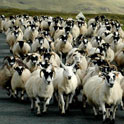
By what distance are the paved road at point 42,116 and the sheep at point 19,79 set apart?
1.98 feet

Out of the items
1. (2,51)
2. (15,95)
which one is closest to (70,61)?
(15,95)

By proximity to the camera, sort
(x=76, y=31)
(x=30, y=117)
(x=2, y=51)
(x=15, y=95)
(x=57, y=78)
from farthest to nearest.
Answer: (x=76, y=31) → (x=2, y=51) → (x=15, y=95) → (x=57, y=78) → (x=30, y=117)

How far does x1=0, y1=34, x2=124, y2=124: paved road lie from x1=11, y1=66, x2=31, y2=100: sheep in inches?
23.7

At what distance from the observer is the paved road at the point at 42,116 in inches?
556

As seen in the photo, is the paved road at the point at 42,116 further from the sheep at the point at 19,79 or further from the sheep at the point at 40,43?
the sheep at the point at 40,43

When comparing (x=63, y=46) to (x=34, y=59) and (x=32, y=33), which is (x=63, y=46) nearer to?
(x=34, y=59)

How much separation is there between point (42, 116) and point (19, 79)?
276cm

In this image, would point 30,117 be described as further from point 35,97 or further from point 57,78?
point 57,78

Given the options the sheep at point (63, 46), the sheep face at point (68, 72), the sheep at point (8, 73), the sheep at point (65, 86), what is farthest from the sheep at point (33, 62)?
the sheep at point (63, 46)

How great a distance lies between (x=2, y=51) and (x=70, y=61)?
12531 mm

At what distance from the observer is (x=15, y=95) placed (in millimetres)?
17375

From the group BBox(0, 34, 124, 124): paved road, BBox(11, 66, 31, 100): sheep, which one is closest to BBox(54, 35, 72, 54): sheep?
BBox(11, 66, 31, 100): sheep

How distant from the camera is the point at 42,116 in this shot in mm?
14797

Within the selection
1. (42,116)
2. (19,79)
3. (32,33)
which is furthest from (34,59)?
(32,33)
